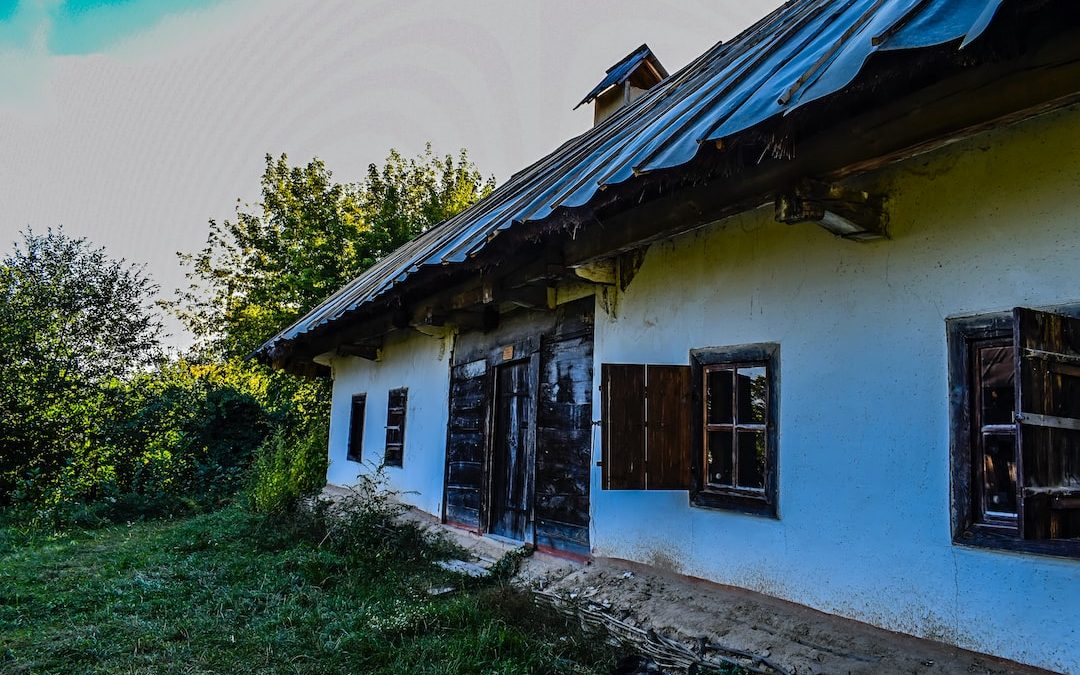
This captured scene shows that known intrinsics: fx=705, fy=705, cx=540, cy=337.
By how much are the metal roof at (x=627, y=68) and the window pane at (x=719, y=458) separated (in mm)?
7883

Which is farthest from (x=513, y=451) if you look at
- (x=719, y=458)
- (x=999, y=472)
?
(x=999, y=472)

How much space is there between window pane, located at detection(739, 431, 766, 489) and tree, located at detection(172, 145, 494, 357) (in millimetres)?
17158

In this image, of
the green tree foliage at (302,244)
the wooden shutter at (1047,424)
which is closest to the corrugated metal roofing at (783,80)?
the wooden shutter at (1047,424)

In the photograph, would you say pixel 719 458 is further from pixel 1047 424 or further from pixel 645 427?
pixel 1047 424

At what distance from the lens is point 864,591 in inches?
132

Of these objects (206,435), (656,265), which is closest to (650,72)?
(656,265)

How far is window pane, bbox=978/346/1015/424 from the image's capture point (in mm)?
2996

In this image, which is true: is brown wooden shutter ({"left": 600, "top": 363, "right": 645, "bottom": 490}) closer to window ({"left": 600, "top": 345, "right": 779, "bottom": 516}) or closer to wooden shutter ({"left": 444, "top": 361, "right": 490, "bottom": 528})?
window ({"left": 600, "top": 345, "right": 779, "bottom": 516})

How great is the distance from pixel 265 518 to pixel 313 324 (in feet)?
9.00

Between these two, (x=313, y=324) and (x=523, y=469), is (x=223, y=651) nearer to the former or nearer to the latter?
(x=523, y=469)

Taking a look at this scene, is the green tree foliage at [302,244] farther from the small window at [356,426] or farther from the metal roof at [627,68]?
the metal roof at [627,68]

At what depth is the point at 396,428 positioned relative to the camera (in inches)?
380

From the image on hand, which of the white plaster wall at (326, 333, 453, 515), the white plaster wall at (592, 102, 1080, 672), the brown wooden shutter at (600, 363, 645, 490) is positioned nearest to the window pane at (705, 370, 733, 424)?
the white plaster wall at (592, 102, 1080, 672)

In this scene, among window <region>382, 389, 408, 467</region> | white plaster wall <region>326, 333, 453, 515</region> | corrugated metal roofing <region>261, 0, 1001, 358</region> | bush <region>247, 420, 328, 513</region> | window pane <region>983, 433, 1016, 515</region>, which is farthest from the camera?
bush <region>247, 420, 328, 513</region>
